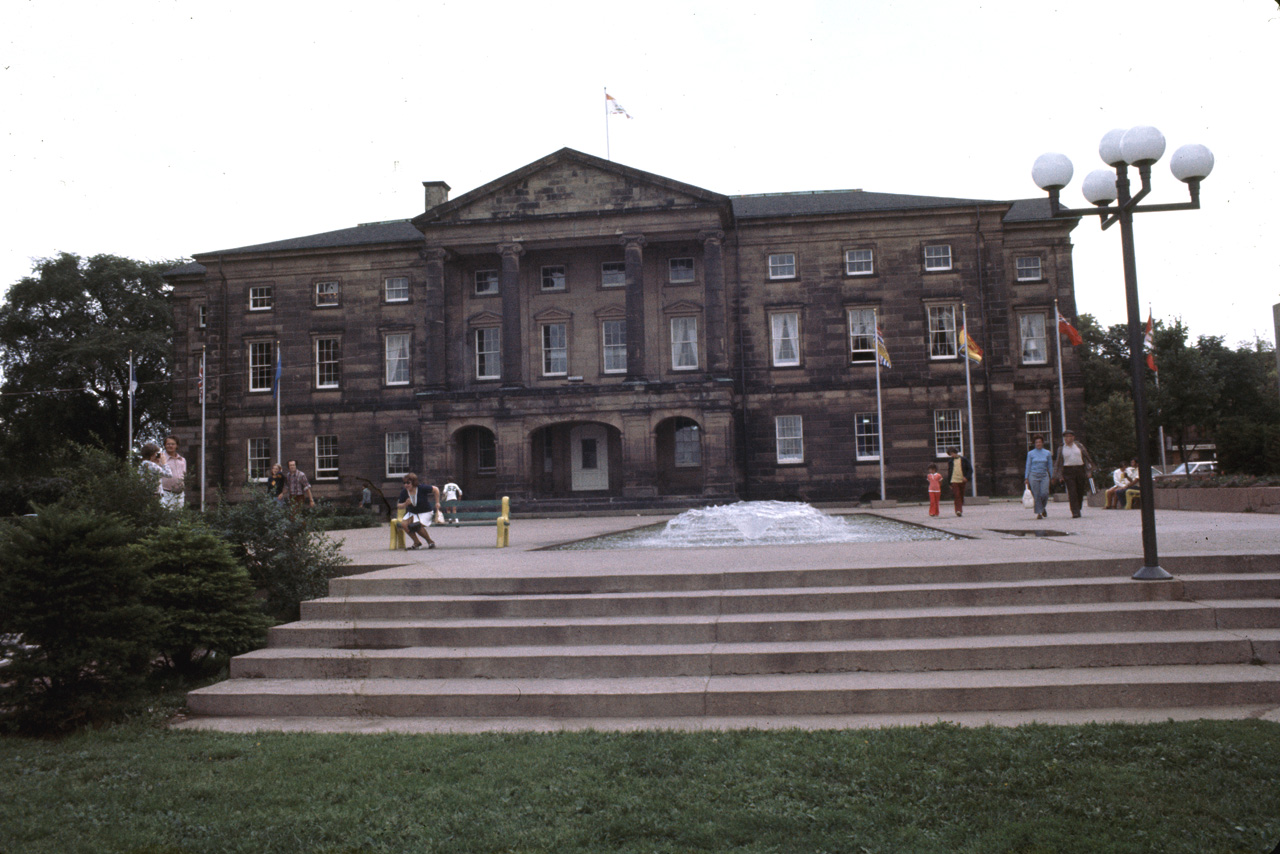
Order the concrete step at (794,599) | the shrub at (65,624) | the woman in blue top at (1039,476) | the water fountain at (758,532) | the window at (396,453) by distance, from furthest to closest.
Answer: the window at (396,453), the woman in blue top at (1039,476), the water fountain at (758,532), the concrete step at (794,599), the shrub at (65,624)

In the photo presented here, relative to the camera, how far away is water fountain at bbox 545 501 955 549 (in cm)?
1644

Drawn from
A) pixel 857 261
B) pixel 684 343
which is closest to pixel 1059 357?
pixel 857 261

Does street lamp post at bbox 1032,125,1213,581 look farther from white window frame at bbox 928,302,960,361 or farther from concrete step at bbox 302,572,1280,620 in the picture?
white window frame at bbox 928,302,960,361

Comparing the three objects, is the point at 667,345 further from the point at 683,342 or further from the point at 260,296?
the point at 260,296

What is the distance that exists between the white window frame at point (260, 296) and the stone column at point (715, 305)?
75.3 feet

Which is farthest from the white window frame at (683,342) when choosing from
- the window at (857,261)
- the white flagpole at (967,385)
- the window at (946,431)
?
the white flagpole at (967,385)

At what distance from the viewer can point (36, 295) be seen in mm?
55500

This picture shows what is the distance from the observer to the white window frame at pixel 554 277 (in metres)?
43.1

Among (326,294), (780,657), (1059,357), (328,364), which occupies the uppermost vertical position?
(326,294)

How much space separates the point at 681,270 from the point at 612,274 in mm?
3396

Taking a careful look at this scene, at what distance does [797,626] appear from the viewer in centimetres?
877

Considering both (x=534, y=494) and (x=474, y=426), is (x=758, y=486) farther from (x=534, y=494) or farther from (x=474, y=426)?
(x=474, y=426)

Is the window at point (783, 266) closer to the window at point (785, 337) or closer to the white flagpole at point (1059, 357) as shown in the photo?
the window at point (785, 337)

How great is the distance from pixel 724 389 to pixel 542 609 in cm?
2961
